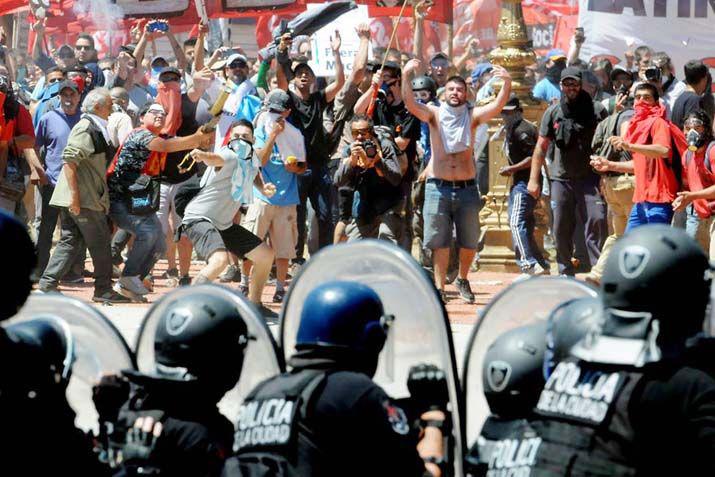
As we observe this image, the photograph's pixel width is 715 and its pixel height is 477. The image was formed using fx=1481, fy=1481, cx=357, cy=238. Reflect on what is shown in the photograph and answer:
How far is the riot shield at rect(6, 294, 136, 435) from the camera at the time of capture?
194 inches

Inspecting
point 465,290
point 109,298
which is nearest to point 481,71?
point 465,290

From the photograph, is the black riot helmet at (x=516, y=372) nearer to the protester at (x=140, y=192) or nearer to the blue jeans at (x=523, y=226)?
the protester at (x=140, y=192)

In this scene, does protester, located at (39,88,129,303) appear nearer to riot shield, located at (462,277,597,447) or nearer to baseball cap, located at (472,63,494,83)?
baseball cap, located at (472,63,494,83)

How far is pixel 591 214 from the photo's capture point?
13.6m

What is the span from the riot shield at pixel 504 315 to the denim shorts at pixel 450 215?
23.7 ft

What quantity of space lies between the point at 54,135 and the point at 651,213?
536cm

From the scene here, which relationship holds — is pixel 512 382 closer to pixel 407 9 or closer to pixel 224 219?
pixel 224 219

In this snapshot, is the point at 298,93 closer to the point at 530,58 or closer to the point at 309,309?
the point at 530,58

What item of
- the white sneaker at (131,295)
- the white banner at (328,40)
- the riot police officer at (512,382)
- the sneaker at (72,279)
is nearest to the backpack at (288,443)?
the riot police officer at (512,382)

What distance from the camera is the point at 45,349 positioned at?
4.04 metres

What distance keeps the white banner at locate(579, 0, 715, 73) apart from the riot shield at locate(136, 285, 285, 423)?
13.7 meters

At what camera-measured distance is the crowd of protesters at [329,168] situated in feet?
38.2

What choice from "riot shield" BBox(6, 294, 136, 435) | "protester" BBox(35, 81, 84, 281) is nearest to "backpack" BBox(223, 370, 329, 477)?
"riot shield" BBox(6, 294, 136, 435)

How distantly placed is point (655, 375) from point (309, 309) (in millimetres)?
1059
